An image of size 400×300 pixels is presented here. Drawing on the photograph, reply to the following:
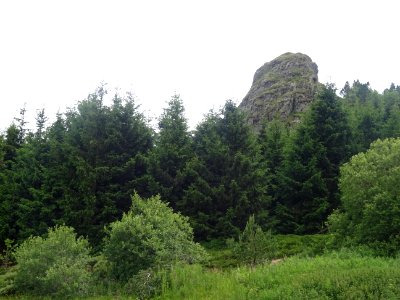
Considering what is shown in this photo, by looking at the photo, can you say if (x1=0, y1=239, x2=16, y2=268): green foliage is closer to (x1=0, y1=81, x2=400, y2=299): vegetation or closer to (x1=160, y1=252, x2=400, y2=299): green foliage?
(x1=0, y1=81, x2=400, y2=299): vegetation

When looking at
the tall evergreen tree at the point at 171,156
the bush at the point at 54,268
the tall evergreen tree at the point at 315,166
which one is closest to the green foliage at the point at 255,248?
the bush at the point at 54,268

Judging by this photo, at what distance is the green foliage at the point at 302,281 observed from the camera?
12.3 metres

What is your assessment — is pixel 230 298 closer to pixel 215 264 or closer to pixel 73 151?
→ pixel 215 264

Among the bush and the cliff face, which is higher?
the cliff face

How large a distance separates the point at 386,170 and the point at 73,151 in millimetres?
22643

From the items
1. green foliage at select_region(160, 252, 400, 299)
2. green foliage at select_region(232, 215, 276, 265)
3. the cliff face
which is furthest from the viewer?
the cliff face

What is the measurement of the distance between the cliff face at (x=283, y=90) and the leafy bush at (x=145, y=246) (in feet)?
162

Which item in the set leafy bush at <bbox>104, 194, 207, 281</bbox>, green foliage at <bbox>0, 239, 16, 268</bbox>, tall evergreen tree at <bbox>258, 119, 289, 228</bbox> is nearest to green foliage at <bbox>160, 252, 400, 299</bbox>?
leafy bush at <bbox>104, 194, 207, 281</bbox>

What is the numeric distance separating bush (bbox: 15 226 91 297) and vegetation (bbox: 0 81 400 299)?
54mm

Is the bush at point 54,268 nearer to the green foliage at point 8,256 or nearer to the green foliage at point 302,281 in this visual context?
the green foliage at point 302,281

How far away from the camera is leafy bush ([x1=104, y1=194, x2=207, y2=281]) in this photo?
1634 cm

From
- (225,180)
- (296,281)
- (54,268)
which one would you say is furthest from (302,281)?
(225,180)

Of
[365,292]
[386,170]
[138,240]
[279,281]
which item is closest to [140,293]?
[138,240]

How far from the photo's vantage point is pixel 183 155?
3173 centimetres
